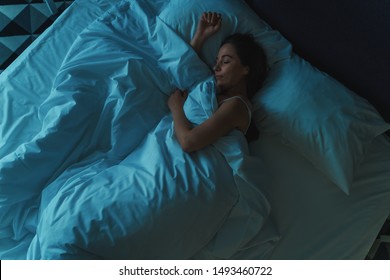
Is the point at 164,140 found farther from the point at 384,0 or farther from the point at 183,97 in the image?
the point at 384,0

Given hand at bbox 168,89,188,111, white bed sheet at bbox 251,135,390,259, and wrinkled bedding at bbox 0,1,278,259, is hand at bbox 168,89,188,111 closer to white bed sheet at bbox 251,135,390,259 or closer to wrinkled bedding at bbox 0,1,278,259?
wrinkled bedding at bbox 0,1,278,259

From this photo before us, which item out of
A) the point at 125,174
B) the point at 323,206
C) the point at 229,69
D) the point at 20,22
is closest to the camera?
the point at 125,174

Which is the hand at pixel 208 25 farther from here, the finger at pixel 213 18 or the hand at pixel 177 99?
the hand at pixel 177 99

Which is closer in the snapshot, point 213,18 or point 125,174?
point 125,174

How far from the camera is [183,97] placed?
1302 millimetres

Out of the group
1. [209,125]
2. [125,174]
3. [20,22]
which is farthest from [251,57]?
[20,22]

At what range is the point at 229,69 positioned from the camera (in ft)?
4.30

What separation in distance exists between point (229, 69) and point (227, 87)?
0.21 ft

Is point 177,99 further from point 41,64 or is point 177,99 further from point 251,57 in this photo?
point 41,64

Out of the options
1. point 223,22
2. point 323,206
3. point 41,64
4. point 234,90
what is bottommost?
point 323,206

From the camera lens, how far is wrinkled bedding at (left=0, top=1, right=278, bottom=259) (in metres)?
0.96

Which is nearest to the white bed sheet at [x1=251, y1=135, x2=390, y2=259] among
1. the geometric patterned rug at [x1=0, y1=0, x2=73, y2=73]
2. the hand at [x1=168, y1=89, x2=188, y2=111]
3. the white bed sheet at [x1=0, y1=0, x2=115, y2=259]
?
the hand at [x1=168, y1=89, x2=188, y2=111]

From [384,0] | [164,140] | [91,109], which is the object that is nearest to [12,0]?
[91,109]
